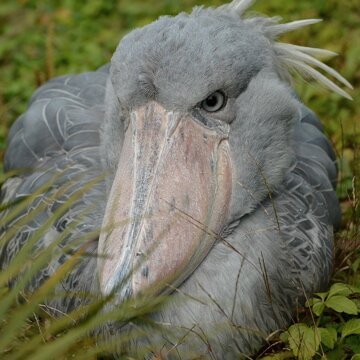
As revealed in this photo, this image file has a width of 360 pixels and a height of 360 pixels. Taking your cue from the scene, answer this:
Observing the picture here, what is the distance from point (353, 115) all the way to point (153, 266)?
2.88 m

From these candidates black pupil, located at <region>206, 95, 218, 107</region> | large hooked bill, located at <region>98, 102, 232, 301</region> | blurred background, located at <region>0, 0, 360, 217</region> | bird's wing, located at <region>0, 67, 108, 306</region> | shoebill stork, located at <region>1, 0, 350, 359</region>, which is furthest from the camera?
blurred background, located at <region>0, 0, 360, 217</region>

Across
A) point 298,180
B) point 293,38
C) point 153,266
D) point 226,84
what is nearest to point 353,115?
point 293,38

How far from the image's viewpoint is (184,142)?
3490mm

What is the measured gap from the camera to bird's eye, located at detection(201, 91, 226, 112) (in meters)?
3.53

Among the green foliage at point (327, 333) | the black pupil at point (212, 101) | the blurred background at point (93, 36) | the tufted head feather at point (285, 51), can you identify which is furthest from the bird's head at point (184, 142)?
the blurred background at point (93, 36)

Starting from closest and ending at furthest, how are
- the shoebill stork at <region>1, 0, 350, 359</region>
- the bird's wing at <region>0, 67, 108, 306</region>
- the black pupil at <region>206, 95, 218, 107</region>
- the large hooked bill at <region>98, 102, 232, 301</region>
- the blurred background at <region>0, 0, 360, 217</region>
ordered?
1. the large hooked bill at <region>98, 102, 232, 301</region>
2. the shoebill stork at <region>1, 0, 350, 359</region>
3. the black pupil at <region>206, 95, 218, 107</region>
4. the bird's wing at <region>0, 67, 108, 306</region>
5. the blurred background at <region>0, 0, 360, 217</region>

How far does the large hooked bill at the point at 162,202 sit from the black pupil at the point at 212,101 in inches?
3.6

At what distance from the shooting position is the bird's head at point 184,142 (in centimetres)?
329

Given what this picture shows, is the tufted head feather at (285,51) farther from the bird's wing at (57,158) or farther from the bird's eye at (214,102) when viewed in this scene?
the bird's wing at (57,158)

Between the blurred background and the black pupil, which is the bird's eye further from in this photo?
the blurred background

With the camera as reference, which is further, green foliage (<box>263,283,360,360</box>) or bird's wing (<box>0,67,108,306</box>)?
bird's wing (<box>0,67,108,306</box>)

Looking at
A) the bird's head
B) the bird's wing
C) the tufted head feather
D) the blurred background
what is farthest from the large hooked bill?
the blurred background

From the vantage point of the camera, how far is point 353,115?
227 inches

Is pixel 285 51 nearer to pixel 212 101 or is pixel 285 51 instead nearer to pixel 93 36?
pixel 212 101
